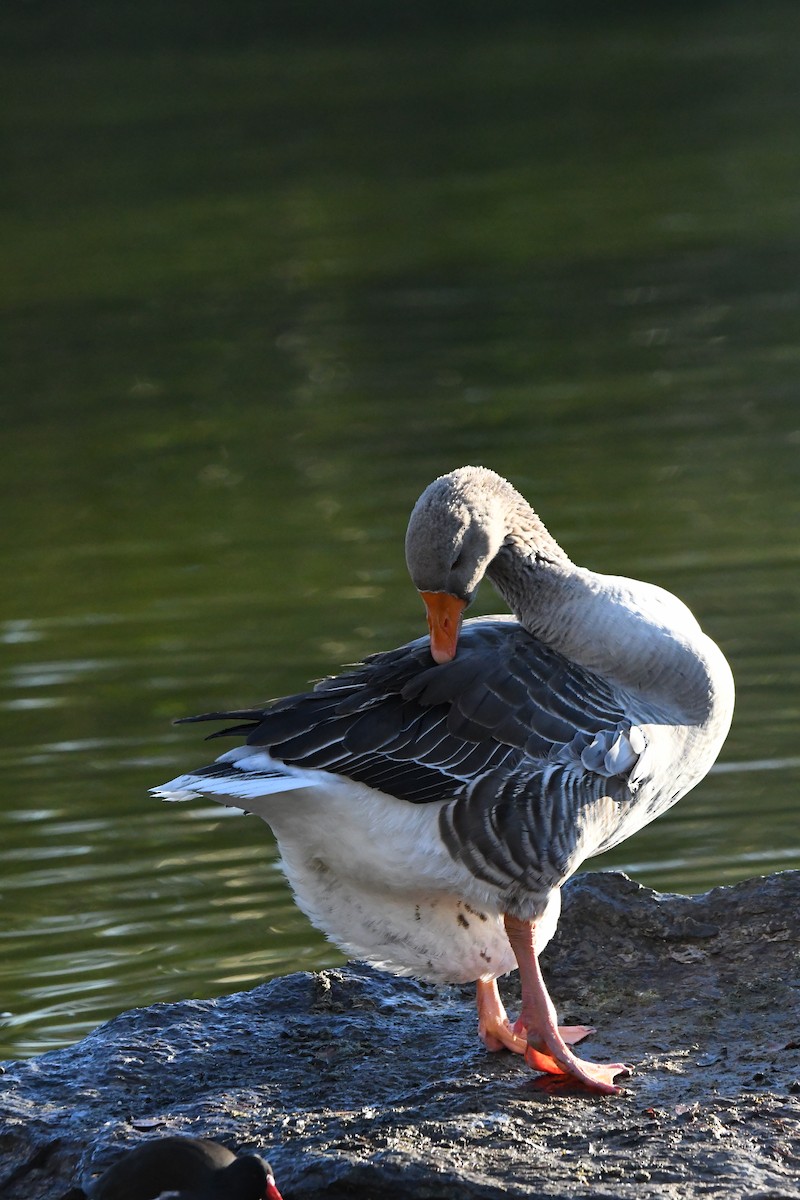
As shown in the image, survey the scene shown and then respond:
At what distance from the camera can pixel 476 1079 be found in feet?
18.9

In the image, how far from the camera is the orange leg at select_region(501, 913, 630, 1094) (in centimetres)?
558

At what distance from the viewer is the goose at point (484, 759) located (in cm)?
563

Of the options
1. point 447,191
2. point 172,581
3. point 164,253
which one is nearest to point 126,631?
point 172,581

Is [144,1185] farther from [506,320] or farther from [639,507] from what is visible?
[506,320]

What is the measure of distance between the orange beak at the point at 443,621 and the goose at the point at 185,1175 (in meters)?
1.64

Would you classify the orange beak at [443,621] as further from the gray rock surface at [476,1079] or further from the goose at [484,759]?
the gray rock surface at [476,1079]

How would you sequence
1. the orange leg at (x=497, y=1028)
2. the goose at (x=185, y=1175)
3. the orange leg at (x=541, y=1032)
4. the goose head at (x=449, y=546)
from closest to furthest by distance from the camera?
1. the goose at (x=185, y=1175)
2. the orange leg at (x=541, y=1032)
3. the goose head at (x=449, y=546)
4. the orange leg at (x=497, y=1028)

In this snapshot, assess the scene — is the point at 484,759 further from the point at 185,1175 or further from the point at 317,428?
the point at 317,428

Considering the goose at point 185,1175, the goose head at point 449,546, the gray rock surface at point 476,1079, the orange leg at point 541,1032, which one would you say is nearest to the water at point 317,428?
the gray rock surface at point 476,1079

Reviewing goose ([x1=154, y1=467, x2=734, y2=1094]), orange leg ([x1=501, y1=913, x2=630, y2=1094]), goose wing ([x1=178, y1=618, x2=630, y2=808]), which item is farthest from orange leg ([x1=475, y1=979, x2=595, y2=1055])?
goose wing ([x1=178, y1=618, x2=630, y2=808])

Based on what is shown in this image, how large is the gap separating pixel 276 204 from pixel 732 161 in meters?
6.29

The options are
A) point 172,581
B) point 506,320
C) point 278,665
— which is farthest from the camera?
point 506,320

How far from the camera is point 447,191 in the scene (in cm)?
2592

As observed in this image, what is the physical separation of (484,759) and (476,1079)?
983 millimetres
